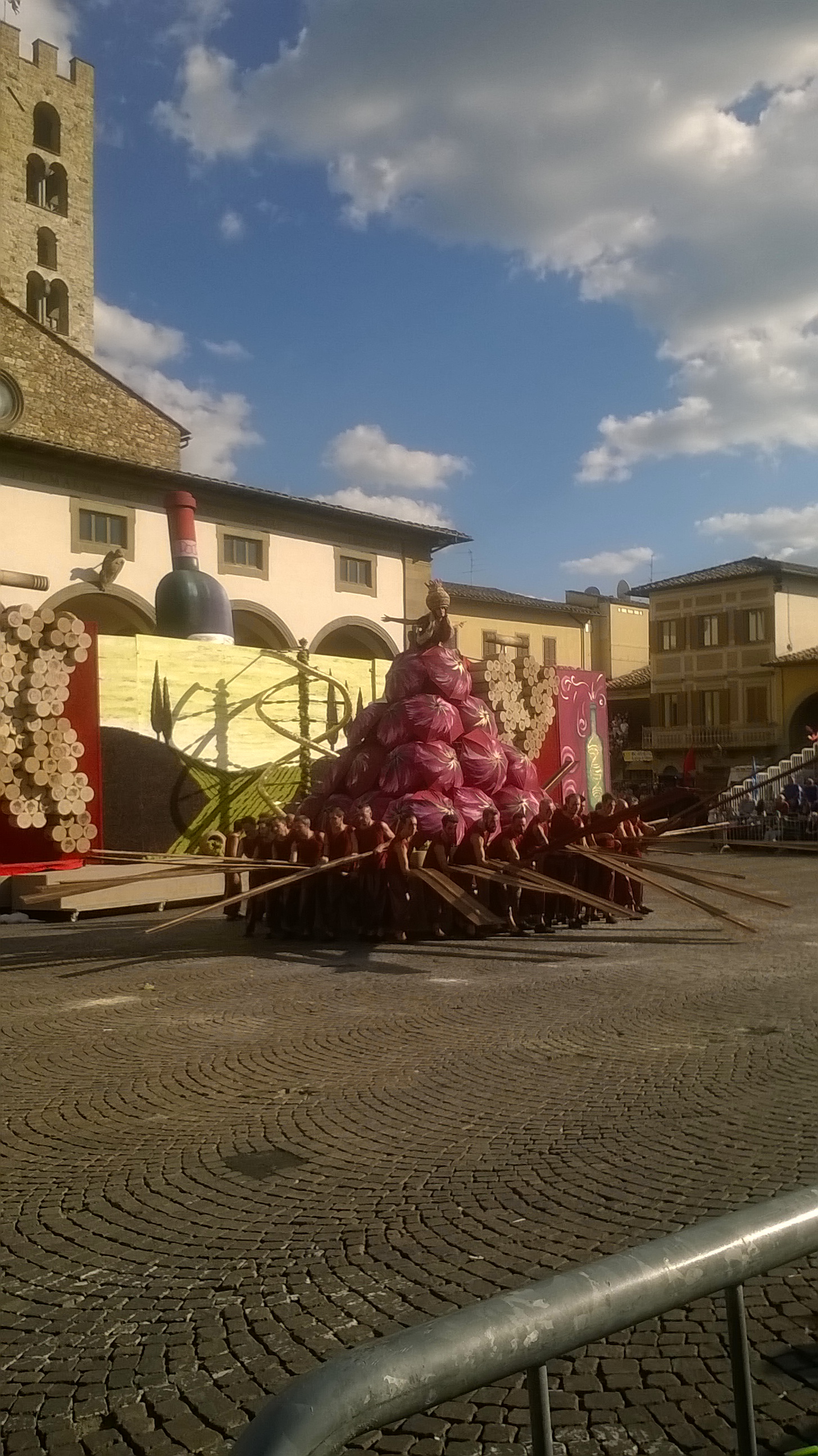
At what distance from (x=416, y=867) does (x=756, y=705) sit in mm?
36780

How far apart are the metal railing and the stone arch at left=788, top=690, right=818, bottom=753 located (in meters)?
45.4

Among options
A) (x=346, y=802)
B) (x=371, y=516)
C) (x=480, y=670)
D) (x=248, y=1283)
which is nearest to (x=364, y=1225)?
(x=248, y=1283)

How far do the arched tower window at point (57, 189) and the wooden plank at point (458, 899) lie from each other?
4438 cm

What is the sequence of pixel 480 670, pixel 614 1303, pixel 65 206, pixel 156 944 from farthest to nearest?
pixel 65 206
pixel 480 670
pixel 156 944
pixel 614 1303

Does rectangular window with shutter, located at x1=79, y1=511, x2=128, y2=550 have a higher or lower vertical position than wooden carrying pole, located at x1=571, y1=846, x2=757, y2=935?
higher

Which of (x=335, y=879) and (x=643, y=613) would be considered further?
(x=643, y=613)

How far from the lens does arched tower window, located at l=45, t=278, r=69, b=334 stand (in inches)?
1845

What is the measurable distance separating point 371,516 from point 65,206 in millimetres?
26879

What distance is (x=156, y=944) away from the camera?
12125mm

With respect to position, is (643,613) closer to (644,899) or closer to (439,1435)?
(644,899)

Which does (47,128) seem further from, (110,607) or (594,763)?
(594,763)

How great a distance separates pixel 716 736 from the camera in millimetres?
47500

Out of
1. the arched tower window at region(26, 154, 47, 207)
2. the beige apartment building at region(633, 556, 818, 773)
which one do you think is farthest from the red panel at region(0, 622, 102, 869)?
the arched tower window at region(26, 154, 47, 207)

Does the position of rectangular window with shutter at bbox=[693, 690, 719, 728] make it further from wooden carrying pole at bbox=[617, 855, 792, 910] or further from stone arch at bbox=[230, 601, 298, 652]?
wooden carrying pole at bbox=[617, 855, 792, 910]
